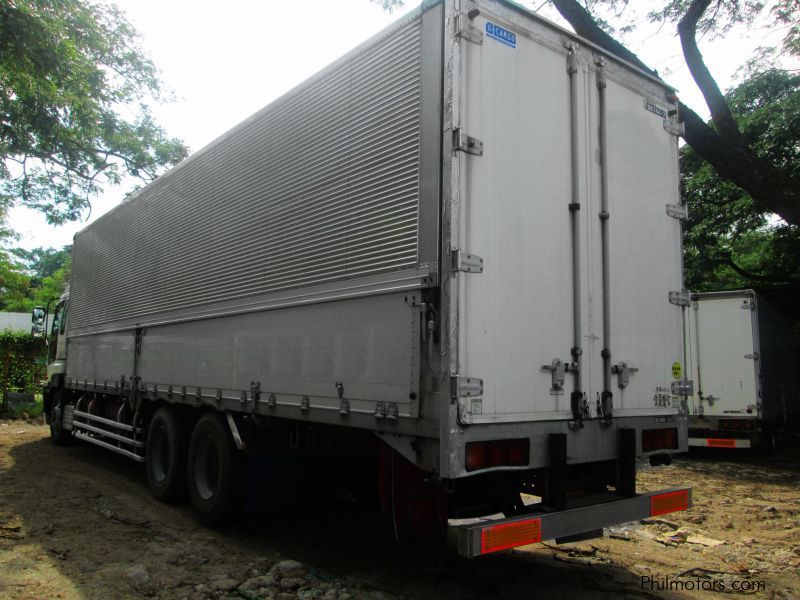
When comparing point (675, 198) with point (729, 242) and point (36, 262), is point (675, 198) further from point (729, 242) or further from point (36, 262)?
point (36, 262)

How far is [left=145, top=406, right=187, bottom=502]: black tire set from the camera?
22.4ft

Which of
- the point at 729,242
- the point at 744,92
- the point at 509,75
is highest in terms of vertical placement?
the point at 744,92

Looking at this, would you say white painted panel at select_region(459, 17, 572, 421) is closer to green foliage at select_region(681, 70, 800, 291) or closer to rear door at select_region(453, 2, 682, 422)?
rear door at select_region(453, 2, 682, 422)

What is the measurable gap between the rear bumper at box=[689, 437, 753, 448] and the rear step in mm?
9517

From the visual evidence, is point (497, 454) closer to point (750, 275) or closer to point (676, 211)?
point (676, 211)

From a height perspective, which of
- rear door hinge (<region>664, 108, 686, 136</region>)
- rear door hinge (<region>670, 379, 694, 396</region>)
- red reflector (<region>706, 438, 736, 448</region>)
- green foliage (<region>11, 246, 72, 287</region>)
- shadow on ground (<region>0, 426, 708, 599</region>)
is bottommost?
shadow on ground (<region>0, 426, 708, 599</region>)

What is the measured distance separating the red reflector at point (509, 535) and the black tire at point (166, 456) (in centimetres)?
439

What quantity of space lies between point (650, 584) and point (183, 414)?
506 centimetres

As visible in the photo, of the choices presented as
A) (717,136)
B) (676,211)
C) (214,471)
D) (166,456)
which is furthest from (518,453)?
(717,136)

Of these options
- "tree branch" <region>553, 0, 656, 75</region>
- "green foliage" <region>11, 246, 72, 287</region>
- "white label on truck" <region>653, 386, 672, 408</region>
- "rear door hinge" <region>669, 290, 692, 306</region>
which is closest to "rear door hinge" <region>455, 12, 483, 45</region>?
"rear door hinge" <region>669, 290, 692, 306</region>

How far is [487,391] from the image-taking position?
376 centimetres

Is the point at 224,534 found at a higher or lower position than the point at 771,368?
lower

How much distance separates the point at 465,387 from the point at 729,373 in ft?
31.7

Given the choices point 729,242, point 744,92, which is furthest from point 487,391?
point 729,242
